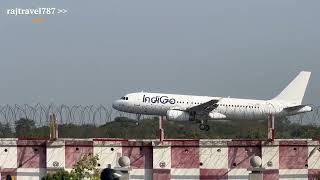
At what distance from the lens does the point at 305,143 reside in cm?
5716

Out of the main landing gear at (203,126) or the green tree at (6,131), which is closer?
the green tree at (6,131)

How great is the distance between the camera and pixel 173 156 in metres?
57.3

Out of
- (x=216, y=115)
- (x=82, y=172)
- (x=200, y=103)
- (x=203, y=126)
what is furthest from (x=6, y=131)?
(x=216, y=115)

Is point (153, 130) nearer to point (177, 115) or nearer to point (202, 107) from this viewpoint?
point (177, 115)

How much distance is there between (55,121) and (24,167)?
13.3ft

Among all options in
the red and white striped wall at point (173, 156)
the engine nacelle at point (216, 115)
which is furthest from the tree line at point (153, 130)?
the red and white striped wall at point (173, 156)

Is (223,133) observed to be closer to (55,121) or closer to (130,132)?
(130,132)

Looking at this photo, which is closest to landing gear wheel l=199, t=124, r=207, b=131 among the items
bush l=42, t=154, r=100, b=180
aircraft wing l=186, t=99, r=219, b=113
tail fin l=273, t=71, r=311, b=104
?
aircraft wing l=186, t=99, r=219, b=113

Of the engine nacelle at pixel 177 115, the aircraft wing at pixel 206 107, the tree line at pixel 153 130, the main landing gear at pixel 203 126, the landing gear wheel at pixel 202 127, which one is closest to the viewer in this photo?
the tree line at pixel 153 130

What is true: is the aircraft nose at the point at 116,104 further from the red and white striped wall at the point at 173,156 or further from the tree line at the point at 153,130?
the red and white striped wall at the point at 173,156

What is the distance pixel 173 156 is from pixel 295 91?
131ft

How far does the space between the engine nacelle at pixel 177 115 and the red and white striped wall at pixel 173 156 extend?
26296 millimetres

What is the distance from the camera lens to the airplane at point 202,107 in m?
85.9

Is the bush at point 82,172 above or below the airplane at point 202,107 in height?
below
